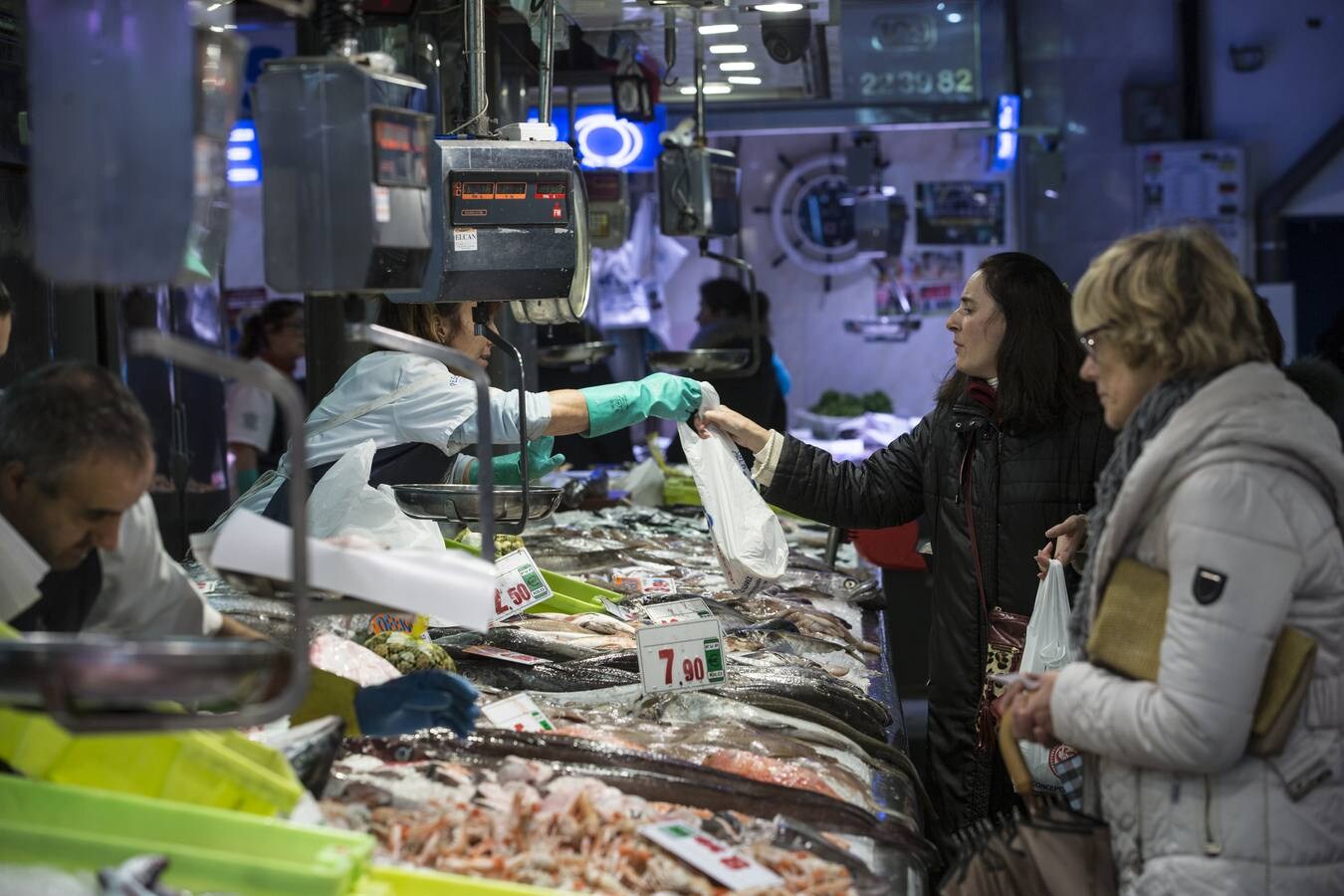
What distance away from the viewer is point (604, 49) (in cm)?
613

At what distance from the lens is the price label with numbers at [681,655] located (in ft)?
11.3

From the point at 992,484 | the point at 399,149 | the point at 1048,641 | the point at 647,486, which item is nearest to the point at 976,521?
the point at 992,484

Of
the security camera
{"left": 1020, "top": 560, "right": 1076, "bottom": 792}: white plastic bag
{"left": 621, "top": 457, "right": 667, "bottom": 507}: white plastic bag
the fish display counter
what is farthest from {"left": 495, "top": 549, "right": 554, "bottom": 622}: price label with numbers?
{"left": 621, "top": 457, "right": 667, "bottom": 507}: white plastic bag

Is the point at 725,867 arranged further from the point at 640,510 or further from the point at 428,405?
the point at 640,510

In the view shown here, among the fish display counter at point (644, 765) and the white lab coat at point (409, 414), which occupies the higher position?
the white lab coat at point (409, 414)

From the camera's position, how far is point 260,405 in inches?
325

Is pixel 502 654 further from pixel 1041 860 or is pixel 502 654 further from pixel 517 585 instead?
pixel 1041 860

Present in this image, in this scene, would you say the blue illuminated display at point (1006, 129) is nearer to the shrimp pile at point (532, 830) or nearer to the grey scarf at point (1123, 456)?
the grey scarf at point (1123, 456)

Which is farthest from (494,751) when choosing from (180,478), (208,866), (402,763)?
(180,478)

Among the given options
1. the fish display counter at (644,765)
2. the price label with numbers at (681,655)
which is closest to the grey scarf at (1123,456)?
the fish display counter at (644,765)

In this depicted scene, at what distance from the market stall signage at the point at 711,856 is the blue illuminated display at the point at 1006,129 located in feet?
31.5

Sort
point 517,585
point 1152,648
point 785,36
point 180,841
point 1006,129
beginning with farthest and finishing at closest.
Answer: point 1006,129, point 785,36, point 517,585, point 1152,648, point 180,841

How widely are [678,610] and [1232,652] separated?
7.30 ft

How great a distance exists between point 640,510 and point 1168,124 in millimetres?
7673
